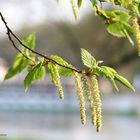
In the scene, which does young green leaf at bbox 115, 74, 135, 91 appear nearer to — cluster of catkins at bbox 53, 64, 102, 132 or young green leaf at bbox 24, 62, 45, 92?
cluster of catkins at bbox 53, 64, 102, 132

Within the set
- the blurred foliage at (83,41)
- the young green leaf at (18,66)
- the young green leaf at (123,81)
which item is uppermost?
the blurred foliage at (83,41)

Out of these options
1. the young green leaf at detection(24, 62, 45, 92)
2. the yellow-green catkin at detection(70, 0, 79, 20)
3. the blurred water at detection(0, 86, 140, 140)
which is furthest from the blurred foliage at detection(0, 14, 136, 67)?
the young green leaf at detection(24, 62, 45, 92)

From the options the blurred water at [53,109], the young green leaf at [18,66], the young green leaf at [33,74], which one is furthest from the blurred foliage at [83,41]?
the young green leaf at [33,74]

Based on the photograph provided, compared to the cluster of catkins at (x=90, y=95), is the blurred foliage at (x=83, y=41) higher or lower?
higher

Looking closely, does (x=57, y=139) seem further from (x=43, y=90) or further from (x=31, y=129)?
(x=43, y=90)

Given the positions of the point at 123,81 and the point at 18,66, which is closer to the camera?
the point at 123,81

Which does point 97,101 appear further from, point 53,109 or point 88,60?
point 53,109

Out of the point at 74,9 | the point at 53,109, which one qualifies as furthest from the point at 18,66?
the point at 53,109

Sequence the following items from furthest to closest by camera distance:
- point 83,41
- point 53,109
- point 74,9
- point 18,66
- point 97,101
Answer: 1. point 83,41
2. point 53,109
3. point 18,66
4. point 74,9
5. point 97,101

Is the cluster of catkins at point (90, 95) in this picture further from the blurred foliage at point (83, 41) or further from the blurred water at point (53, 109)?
the blurred foliage at point (83, 41)

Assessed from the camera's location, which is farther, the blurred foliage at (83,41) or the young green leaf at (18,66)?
the blurred foliage at (83,41)

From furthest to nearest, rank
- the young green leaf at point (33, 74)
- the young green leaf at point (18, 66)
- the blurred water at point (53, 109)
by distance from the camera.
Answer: the blurred water at point (53, 109), the young green leaf at point (18, 66), the young green leaf at point (33, 74)

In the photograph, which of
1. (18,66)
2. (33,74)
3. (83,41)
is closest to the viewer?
(33,74)

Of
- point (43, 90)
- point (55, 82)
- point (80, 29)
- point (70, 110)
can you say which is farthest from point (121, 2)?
point (43, 90)
